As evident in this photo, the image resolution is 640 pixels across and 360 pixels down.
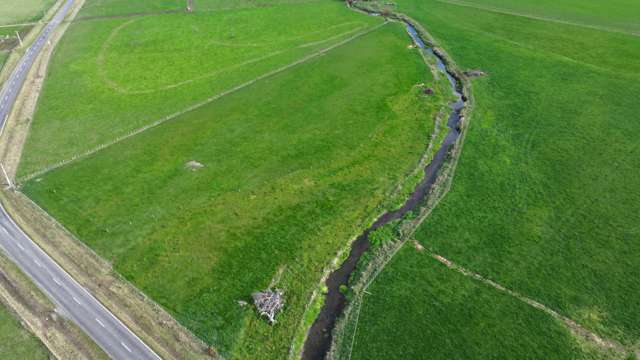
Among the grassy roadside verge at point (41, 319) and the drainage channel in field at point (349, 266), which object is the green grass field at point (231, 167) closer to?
the drainage channel in field at point (349, 266)

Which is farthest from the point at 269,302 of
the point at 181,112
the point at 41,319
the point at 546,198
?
the point at 181,112

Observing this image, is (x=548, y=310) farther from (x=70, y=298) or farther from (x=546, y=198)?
(x=70, y=298)

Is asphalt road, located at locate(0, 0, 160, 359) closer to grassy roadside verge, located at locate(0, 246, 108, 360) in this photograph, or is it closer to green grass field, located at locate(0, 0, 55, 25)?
grassy roadside verge, located at locate(0, 246, 108, 360)

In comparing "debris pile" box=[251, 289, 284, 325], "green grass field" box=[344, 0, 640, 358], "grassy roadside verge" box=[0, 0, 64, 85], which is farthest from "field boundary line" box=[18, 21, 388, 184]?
"grassy roadside verge" box=[0, 0, 64, 85]

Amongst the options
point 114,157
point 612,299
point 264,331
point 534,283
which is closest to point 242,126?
point 114,157

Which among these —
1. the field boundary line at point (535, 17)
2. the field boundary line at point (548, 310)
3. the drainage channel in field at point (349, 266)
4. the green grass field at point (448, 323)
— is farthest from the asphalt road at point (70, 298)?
the field boundary line at point (535, 17)

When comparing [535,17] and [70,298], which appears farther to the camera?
[535,17]
